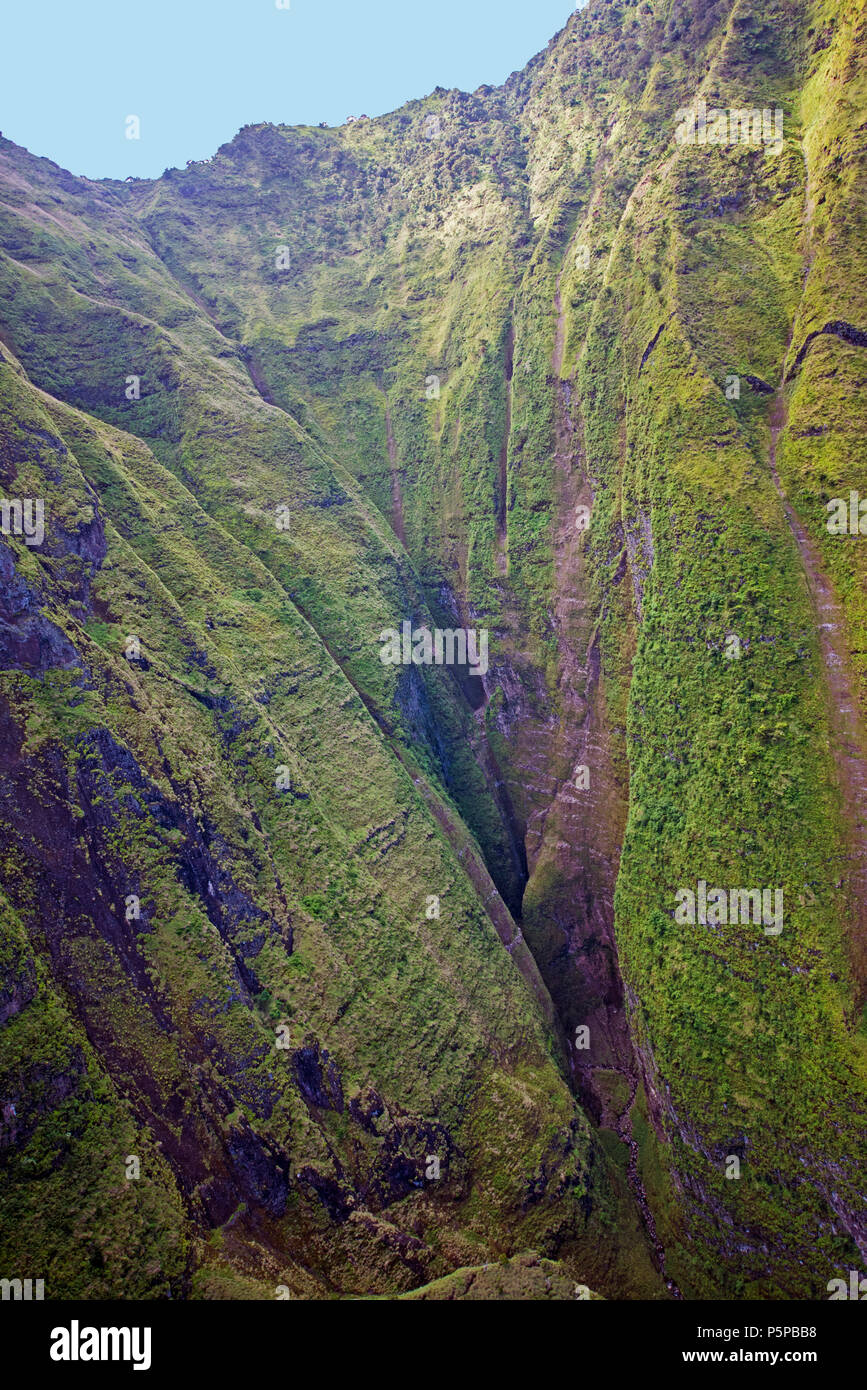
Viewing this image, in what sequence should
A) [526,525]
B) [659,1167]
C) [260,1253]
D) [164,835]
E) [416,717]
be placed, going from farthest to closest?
[526,525]
[416,717]
[659,1167]
[164,835]
[260,1253]

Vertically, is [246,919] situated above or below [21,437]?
below

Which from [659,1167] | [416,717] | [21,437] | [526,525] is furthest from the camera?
[526,525]

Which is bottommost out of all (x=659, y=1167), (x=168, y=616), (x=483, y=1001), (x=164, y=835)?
(x=659, y=1167)

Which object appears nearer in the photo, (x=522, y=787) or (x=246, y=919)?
(x=246, y=919)

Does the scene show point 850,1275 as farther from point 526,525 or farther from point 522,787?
point 526,525

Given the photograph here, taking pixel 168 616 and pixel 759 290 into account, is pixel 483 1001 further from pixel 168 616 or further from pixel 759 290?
pixel 759 290

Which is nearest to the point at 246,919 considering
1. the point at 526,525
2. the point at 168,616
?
the point at 168,616
